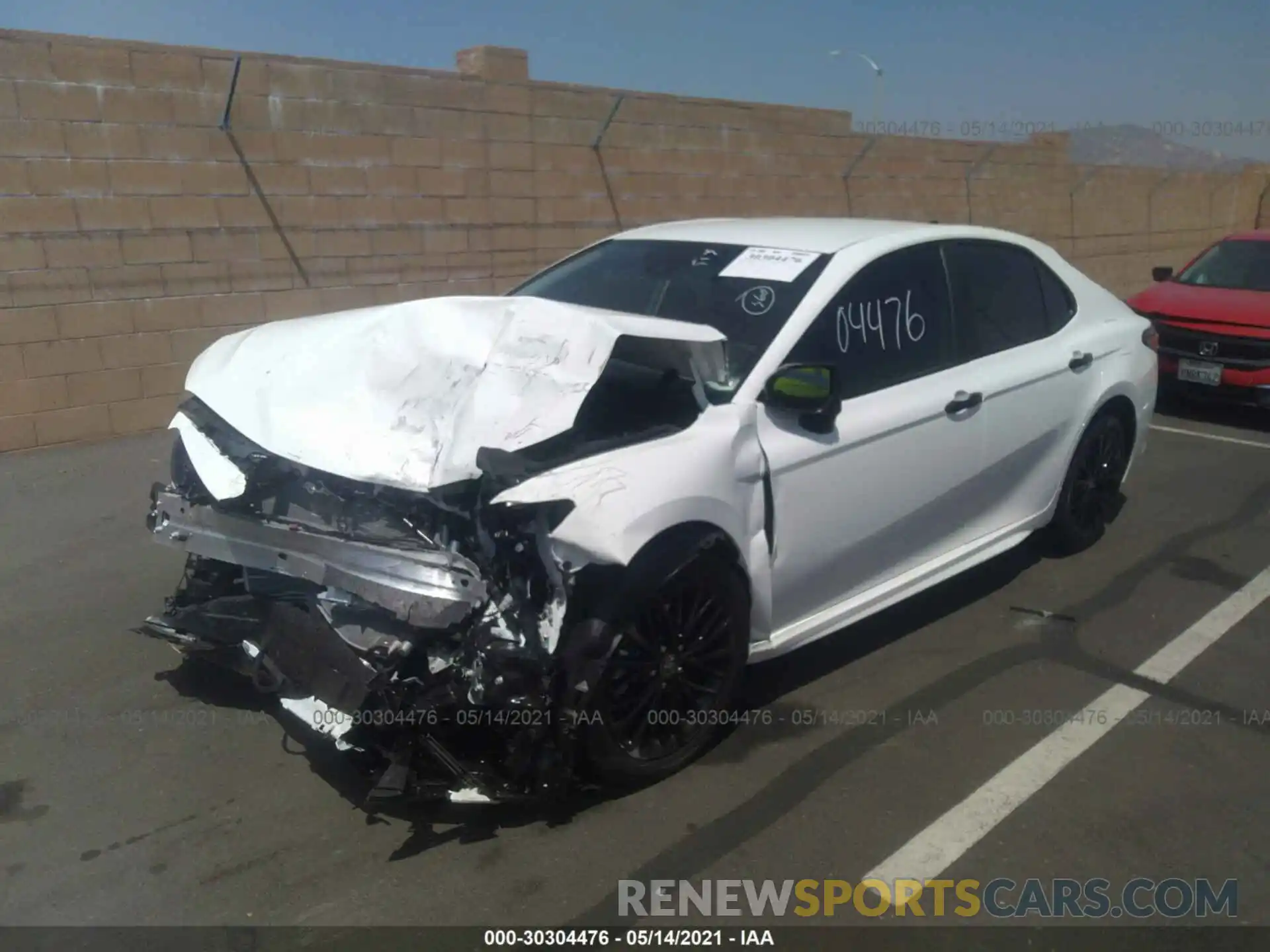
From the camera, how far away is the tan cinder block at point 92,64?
23.7ft

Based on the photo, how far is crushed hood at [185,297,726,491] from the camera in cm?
321

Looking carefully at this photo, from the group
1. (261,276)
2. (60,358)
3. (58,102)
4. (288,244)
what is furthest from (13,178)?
(288,244)

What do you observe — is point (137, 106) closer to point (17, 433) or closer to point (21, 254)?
point (21, 254)

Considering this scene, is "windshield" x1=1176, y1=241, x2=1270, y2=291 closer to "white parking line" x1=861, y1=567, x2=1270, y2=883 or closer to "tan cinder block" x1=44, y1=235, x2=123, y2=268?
"white parking line" x1=861, y1=567, x2=1270, y2=883

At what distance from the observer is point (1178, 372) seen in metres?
8.88

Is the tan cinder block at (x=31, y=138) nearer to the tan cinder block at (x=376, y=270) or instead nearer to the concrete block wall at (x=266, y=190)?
the concrete block wall at (x=266, y=190)

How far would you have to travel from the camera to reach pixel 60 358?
298 inches

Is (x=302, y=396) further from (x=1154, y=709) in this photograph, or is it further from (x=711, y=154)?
(x=711, y=154)

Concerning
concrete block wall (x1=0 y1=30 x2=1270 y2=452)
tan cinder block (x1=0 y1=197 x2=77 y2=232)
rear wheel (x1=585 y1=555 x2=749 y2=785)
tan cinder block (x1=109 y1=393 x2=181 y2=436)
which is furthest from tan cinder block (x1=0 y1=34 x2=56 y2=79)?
rear wheel (x1=585 y1=555 x2=749 y2=785)

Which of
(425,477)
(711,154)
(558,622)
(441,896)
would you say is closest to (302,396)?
(425,477)

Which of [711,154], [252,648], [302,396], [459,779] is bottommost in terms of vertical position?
[459,779]

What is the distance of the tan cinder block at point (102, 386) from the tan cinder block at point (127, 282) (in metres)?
0.55

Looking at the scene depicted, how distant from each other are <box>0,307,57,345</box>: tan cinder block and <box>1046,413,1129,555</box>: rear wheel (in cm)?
664

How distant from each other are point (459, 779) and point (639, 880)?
1.95 feet
